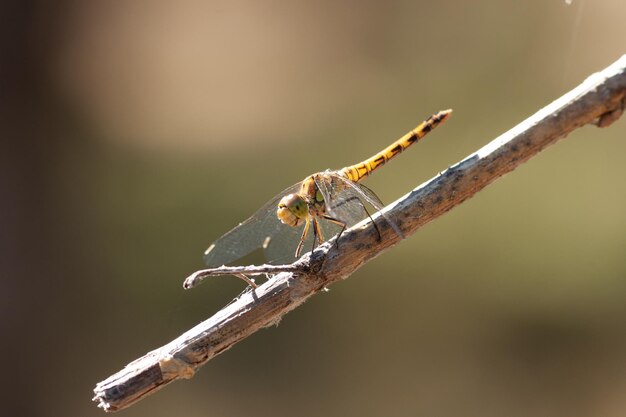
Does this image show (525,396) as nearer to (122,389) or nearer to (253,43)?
(253,43)

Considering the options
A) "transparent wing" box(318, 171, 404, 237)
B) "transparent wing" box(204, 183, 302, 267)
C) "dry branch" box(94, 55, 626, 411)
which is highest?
"transparent wing" box(204, 183, 302, 267)

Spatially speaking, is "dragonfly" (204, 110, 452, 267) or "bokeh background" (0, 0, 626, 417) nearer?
"dragonfly" (204, 110, 452, 267)

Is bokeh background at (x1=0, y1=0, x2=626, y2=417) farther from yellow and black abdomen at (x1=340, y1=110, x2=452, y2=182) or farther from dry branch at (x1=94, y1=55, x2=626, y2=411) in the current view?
dry branch at (x1=94, y1=55, x2=626, y2=411)

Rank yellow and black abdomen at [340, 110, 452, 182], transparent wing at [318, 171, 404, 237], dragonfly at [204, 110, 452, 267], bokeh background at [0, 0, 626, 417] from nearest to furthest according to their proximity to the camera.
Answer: transparent wing at [318, 171, 404, 237]
dragonfly at [204, 110, 452, 267]
yellow and black abdomen at [340, 110, 452, 182]
bokeh background at [0, 0, 626, 417]

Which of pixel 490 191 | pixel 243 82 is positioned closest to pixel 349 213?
pixel 490 191

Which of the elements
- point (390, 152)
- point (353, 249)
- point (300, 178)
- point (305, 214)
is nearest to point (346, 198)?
point (305, 214)

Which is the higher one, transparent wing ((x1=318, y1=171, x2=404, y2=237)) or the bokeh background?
the bokeh background

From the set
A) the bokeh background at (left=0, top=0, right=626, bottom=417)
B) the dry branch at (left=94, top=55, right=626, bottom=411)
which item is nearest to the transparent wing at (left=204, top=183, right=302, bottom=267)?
the dry branch at (left=94, top=55, right=626, bottom=411)

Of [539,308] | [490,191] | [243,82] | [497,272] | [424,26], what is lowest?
[539,308]

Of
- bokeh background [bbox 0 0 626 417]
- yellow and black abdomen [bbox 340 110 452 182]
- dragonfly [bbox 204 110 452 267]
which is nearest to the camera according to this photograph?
dragonfly [bbox 204 110 452 267]
